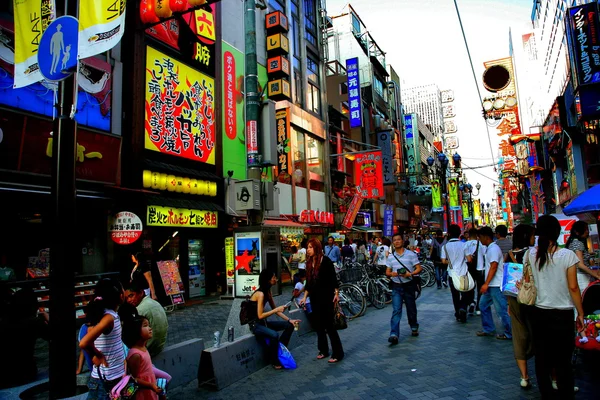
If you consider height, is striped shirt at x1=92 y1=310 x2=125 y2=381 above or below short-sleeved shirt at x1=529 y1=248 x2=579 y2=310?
below

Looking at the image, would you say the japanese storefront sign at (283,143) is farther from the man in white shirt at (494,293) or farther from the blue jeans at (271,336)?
the blue jeans at (271,336)

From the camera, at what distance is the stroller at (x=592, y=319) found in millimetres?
4699

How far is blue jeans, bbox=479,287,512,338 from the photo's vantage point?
6930 mm

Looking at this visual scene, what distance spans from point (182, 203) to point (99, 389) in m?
9.98

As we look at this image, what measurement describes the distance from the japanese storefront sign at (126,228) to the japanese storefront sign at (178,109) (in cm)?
275

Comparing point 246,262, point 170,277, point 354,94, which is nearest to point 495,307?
point 246,262

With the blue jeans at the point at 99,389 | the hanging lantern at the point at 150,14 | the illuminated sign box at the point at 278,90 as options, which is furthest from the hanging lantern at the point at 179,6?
the illuminated sign box at the point at 278,90

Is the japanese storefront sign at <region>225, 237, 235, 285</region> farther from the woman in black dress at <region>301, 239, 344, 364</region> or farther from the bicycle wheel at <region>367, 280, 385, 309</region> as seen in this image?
the woman in black dress at <region>301, 239, 344, 364</region>

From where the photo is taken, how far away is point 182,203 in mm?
13359

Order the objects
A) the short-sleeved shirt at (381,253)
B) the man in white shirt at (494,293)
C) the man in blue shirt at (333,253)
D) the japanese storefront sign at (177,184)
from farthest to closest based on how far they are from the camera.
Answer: the man in blue shirt at (333,253) → the japanese storefront sign at (177,184) → the short-sleeved shirt at (381,253) → the man in white shirt at (494,293)

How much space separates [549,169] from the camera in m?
23.6

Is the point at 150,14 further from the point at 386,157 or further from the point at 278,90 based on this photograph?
the point at 386,157

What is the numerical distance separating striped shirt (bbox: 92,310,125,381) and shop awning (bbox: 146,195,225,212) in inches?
348

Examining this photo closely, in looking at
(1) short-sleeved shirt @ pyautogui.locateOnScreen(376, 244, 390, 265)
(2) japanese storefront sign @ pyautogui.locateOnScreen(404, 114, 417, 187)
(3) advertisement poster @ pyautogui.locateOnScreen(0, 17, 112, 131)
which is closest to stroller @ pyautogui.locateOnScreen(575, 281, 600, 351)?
(1) short-sleeved shirt @ pyautogui.locateOnScreen(376, 244, 390, 265)
